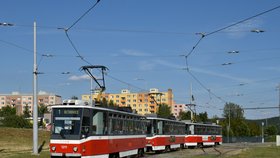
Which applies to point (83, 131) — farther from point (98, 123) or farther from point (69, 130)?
point (98, 123)

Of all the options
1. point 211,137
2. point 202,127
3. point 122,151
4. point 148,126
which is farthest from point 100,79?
point 211,137

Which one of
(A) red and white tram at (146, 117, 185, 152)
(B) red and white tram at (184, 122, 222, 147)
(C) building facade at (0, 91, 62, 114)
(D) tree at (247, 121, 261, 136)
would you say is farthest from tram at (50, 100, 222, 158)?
(C) building facade at (0, 91, 62, 114)

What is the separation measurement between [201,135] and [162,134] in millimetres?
18347

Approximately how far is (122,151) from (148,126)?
12.0m

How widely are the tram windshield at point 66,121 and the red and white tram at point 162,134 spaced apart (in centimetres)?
1770

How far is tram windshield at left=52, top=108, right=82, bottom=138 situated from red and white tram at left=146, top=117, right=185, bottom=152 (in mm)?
17703

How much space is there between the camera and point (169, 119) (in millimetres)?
46562

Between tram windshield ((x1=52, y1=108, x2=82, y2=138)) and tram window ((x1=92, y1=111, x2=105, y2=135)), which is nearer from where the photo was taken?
tram windshield ((x1=52, y1=108, x2=82, y2=138))

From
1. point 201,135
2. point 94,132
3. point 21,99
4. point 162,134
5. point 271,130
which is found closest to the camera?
point 94,132

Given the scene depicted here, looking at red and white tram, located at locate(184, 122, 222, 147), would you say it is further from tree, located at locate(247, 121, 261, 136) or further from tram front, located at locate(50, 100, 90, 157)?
tree, located at locate(247, 121, 261, 136)

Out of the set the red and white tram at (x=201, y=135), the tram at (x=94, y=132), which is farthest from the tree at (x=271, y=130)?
the tram at (x=94, y=132)

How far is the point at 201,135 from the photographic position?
6069 cm

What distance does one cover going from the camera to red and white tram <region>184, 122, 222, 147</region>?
56719mm

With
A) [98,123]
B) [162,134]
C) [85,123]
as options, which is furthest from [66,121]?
[162,134]
